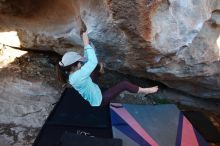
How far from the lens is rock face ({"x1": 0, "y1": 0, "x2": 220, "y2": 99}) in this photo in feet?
11.5

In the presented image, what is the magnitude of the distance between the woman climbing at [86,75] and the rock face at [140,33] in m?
0.34

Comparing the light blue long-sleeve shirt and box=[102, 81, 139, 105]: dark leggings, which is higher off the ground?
the light blue long-sleeve shirt

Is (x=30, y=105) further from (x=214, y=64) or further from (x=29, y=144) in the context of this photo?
(x=214, y=64)

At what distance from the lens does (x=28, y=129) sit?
365 cm

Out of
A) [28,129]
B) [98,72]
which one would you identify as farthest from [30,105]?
[98,72]

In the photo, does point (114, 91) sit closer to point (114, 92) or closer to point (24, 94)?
point (114, 92)

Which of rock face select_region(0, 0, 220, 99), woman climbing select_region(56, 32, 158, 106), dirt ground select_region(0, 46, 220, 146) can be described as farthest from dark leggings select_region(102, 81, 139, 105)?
dirt ground select_region(0, 46, 220, 146)

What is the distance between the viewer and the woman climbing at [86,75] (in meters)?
3.46

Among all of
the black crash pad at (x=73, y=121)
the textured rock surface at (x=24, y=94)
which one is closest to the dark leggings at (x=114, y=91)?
the black crash pad at (x=73, y=121)

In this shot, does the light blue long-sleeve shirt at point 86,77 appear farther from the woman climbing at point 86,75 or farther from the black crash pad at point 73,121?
the black crash pad at point 73,121

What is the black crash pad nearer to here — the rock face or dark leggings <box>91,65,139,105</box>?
dark leggings <box>91,65,139,105</box>

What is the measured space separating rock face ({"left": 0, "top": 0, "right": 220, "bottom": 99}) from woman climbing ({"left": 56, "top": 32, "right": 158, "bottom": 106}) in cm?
34

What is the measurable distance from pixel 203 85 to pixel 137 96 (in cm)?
79

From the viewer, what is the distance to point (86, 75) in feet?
11.4
